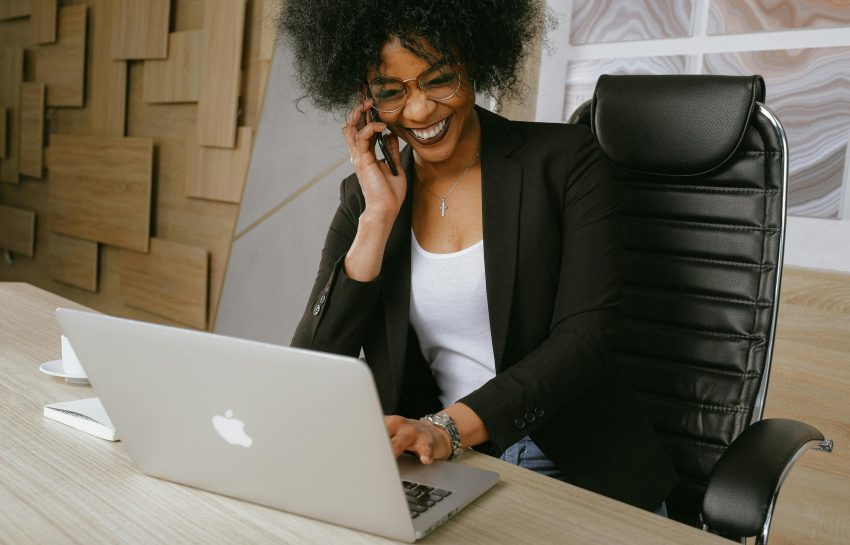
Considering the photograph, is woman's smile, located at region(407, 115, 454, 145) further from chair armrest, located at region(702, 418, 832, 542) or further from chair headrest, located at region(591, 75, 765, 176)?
chair armrest, located at region(702, 418, 832, 542)

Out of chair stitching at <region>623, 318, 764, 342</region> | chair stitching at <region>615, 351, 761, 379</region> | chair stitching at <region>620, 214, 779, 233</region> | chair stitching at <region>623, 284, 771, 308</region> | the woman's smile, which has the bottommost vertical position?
chair stitching at <region>615, 351, 761, 379</region>

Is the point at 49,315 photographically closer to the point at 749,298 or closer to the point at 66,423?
the point at 66,423

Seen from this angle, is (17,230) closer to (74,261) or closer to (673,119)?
(74,261)

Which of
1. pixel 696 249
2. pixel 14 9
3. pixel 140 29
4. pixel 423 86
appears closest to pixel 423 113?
pixel 423 86

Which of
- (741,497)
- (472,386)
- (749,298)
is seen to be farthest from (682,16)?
(741,497)

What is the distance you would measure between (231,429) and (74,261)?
3962 millimetres

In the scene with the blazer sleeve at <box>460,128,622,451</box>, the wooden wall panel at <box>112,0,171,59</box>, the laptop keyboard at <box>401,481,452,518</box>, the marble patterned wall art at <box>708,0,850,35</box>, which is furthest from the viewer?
the wooden wall panel at <box>112,0,171,59</box>

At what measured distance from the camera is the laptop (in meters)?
0.69

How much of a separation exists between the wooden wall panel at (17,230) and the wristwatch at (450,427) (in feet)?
14.2

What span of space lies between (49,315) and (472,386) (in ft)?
2.92

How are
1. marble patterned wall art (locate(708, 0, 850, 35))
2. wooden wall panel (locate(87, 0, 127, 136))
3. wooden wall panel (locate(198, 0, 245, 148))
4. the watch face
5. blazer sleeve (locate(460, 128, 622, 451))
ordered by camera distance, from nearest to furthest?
the watch face, blazer sleeve (locate(460, 128, 622, 451)), marble patterned wall art (locate(708, 0, 850, 35)), wooden wall panel (locate(198, 0, 245, 148)), wooden wall panel (locate(87, 0, 127, 136))

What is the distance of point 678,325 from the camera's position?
140cm

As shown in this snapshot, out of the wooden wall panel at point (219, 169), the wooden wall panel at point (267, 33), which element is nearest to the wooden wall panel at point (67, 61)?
the wooden wall panel at point (219, 169)

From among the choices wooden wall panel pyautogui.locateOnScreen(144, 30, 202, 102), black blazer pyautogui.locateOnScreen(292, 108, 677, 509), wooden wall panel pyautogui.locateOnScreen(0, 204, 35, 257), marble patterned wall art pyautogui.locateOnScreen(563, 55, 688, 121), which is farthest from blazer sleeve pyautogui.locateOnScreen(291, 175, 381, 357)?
wooden wall panel pyautogui.locateOnScreen(0, 204, 35, 257)
